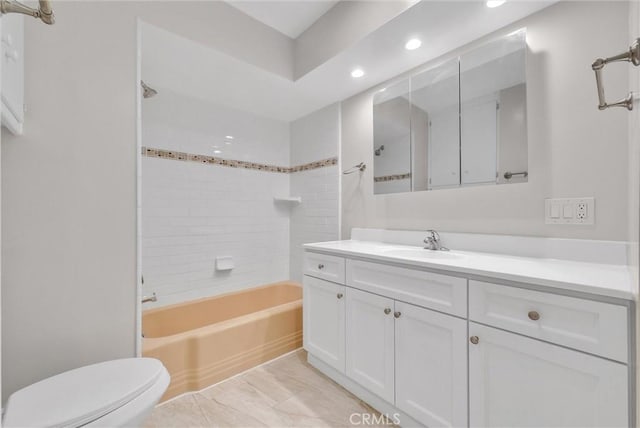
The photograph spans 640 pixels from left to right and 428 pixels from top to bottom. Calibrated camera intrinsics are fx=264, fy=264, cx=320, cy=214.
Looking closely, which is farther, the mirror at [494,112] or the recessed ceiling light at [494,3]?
the mirror at [494,112]

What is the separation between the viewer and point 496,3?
1277 millimetres

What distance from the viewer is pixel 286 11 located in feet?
5.82

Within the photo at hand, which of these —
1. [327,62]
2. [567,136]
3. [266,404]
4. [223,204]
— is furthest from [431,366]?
[223,204]

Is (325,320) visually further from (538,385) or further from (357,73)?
(357,73)

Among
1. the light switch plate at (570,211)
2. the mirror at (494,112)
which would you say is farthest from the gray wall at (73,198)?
the light switch plate at (570,211)

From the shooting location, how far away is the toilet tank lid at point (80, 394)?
0.86m

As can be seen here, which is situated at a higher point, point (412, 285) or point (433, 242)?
point (433, 242)

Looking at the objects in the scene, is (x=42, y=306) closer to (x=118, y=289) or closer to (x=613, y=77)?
(x=118, y=289)

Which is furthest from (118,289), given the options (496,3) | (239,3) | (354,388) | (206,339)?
(496,3)

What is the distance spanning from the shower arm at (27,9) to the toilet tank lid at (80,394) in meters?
1.15

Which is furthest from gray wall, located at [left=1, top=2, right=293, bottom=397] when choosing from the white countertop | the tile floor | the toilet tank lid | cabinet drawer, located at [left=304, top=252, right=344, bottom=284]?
the white countertop

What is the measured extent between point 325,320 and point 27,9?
5.76ft

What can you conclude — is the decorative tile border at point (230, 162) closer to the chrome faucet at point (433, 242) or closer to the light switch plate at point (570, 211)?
the chrome faucet at point (433, 242)

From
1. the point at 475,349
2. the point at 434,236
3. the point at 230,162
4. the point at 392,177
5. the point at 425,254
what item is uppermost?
the point at 230,162
